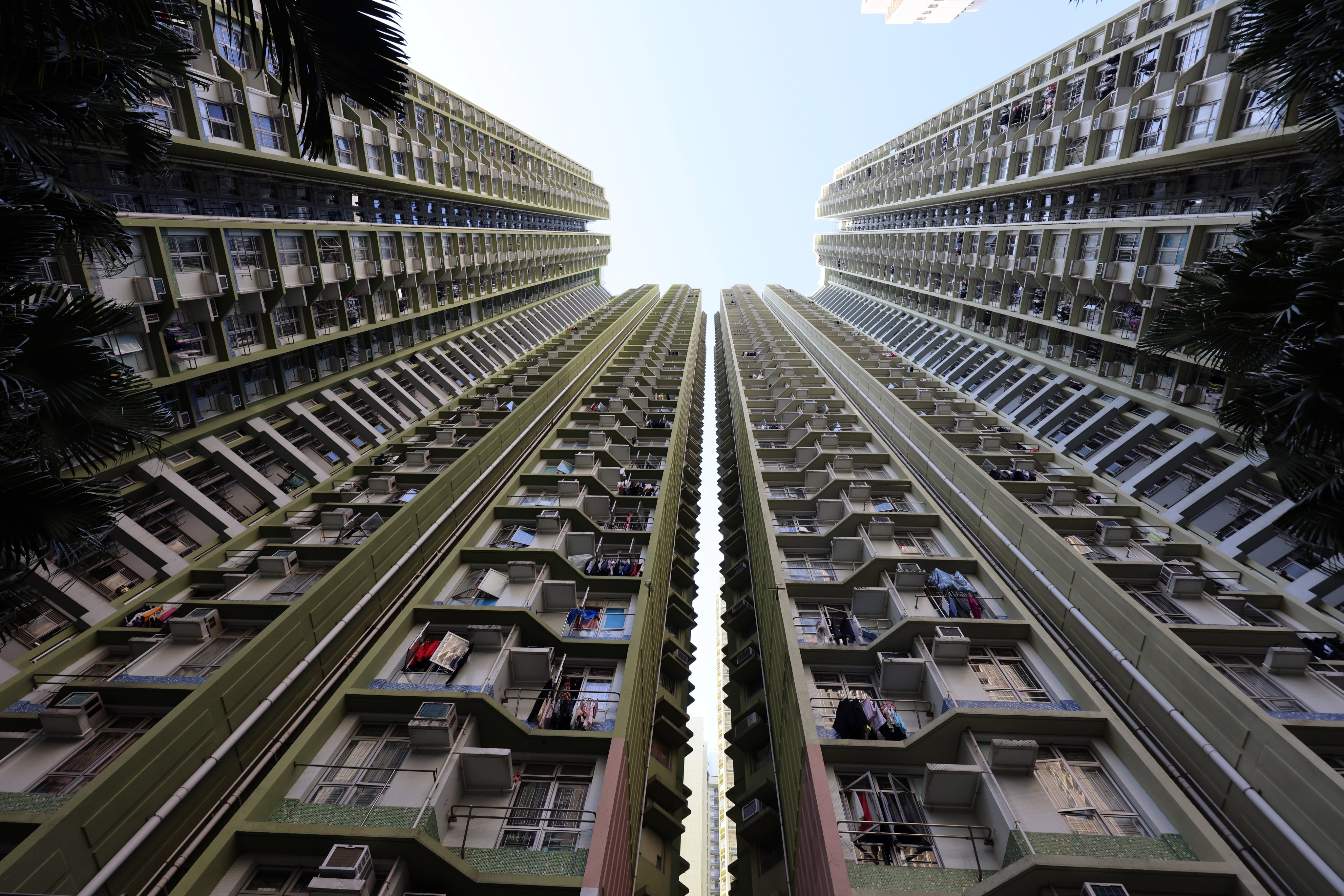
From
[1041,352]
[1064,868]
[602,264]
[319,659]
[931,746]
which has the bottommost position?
[319,659]

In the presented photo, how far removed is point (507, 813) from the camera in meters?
9.89

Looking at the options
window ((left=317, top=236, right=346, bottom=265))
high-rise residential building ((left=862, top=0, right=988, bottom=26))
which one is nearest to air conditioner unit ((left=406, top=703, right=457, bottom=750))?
window ((left=317, top=236, right=346, bottom=265))

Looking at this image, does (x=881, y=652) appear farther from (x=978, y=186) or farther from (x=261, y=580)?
(x=978, y=186)

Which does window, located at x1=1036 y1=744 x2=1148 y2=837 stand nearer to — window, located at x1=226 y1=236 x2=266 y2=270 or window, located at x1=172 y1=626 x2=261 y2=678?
window, located at x1=172 y1=626 x2=261 y2=678

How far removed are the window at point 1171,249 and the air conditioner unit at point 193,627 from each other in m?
36.5

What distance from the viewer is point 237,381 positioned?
22.2 metres

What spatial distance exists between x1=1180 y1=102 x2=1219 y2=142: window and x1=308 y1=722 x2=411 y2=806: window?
1391 inches

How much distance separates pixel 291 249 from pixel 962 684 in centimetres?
3130

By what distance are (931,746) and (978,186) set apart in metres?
47.5

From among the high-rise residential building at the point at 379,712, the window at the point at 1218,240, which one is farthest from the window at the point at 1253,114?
the high-rise residential building at the point at 379,712

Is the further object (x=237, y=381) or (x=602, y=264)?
(x=602, y=264)

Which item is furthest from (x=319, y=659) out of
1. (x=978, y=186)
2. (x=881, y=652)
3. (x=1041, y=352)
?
(x=978, y=186)

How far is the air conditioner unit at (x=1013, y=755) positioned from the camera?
33.5 feet

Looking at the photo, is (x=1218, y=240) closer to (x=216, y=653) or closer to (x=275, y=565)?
(x=275, y=565)
